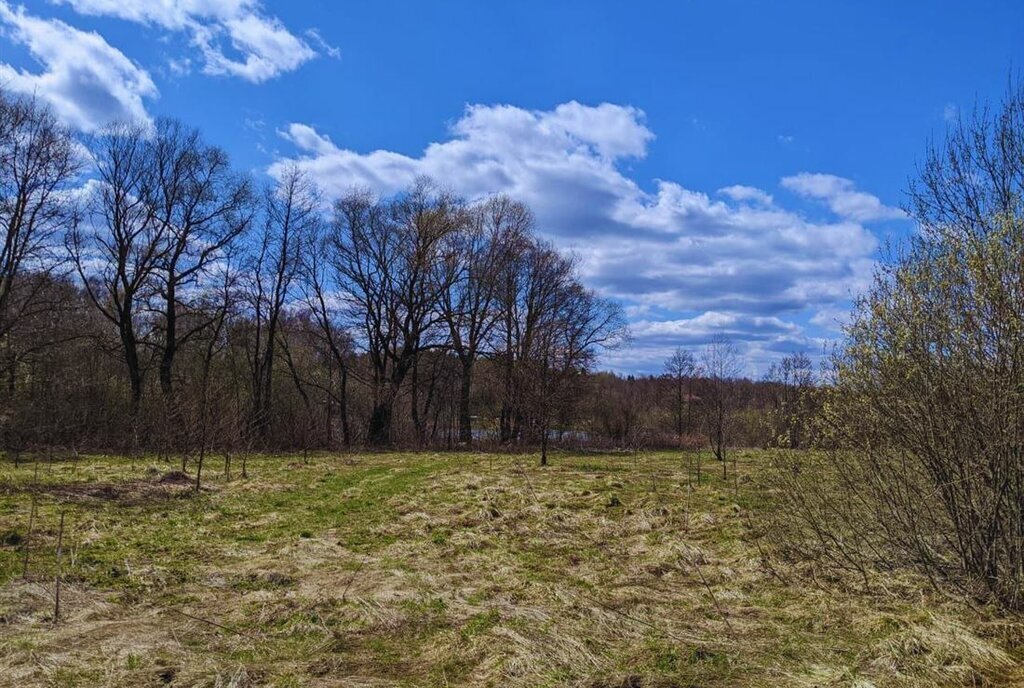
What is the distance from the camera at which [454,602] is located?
21.8 feet

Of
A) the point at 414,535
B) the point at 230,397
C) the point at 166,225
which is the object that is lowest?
the point at 414,535

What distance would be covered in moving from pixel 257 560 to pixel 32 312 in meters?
19.4

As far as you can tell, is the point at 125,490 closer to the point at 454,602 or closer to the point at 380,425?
the point at 454,602

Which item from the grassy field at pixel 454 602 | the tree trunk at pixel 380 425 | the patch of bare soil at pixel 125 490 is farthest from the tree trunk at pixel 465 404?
the grassy field at pixel 454 602

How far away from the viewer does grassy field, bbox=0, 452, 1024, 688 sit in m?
4.82

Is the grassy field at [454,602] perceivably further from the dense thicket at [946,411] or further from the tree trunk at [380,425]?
the tree trunk at [380,425]

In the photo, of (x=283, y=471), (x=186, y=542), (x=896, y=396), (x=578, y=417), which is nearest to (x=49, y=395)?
(x=283, y=471)

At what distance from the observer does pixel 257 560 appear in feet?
27.7

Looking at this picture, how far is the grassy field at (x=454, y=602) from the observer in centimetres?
482

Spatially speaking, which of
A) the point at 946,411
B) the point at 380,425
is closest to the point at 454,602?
the point at 946,411

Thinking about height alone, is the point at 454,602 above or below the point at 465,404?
below

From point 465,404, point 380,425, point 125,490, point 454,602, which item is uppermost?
point 465,404

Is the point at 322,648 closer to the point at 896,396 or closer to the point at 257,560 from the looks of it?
the point at 257,560

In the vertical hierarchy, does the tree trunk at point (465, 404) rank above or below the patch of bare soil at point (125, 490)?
above
